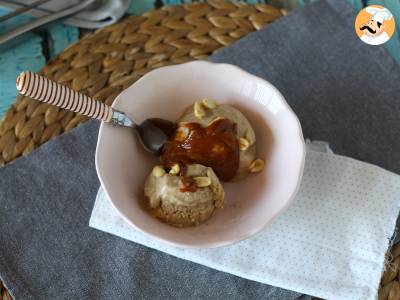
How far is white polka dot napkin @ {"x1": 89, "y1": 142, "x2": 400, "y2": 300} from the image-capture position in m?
0.91

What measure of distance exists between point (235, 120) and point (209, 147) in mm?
76

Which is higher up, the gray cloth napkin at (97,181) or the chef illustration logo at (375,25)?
the chef illustration logo at (375,25)

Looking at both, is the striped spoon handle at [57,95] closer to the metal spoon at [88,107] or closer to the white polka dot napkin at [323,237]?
the metal spoon at [88,107]

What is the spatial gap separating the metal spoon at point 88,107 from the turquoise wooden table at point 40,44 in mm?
426

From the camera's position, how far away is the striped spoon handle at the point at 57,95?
2.46 ft

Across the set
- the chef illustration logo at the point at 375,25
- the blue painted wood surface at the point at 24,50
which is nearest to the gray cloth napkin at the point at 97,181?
the chef illustration logo at the point at 375,25

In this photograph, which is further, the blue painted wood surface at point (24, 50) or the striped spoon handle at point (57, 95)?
the blue painted wood surface at point (24, 50)

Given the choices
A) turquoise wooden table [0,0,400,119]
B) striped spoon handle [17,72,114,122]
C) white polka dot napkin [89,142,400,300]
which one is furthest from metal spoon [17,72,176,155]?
turquoise wooden table [0,0,400,119]

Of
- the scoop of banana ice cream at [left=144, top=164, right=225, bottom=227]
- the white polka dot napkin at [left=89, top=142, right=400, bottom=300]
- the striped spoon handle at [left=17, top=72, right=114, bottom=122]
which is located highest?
the striped spoon handle at [left=17, top=72, right=114, bottom=122]

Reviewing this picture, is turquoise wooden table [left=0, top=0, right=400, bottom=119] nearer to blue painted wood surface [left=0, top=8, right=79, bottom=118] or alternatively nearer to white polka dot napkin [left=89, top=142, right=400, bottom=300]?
blue painted wood surface [left=0, top=8, right=79, bottom=118]

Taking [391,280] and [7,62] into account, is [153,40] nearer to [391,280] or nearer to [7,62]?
[7,62]

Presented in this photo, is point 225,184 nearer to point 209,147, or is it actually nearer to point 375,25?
point 209,147

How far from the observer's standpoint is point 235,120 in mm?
902

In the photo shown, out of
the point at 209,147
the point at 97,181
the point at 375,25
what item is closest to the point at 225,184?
the point at 209,147
